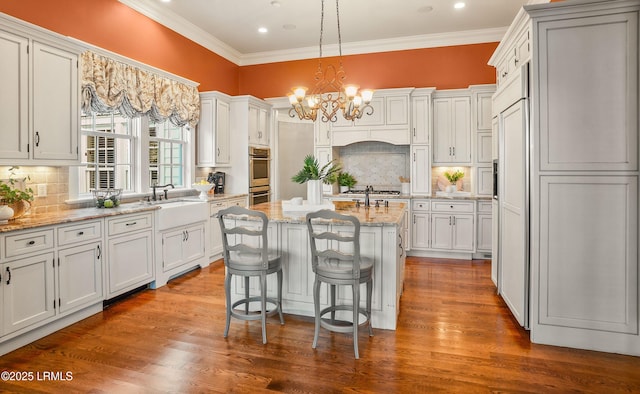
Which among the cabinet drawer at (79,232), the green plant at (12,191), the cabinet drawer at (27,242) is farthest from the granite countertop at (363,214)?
the green plant at (12,191)

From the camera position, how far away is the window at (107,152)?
4.20 metres

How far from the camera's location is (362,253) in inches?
126

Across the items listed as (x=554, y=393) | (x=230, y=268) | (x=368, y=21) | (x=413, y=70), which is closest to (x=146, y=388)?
(x=230, y=268)

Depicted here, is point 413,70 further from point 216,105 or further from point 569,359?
point 569,359

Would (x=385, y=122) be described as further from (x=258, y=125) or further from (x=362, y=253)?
(x=362, y=253)

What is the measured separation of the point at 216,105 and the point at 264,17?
4.72 feet

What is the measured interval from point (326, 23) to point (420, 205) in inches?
119

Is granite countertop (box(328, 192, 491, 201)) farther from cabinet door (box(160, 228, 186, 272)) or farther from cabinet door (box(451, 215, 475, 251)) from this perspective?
cabinet door (box(160, 228, 186, 272))

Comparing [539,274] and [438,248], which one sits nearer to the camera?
[539,274]

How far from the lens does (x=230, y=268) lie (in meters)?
3.00

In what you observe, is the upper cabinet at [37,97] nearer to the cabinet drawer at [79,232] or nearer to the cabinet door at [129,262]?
the cabinet drawer at [79,232]

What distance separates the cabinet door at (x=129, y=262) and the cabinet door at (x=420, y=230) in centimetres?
365

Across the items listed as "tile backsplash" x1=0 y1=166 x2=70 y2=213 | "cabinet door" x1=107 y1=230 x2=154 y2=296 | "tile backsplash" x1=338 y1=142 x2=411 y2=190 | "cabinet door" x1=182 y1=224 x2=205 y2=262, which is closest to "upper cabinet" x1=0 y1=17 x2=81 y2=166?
"tile backsplash" x1=0 y1=166 x2=70 y2=213

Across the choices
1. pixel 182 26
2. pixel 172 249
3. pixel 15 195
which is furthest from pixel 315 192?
pixel 182 26
